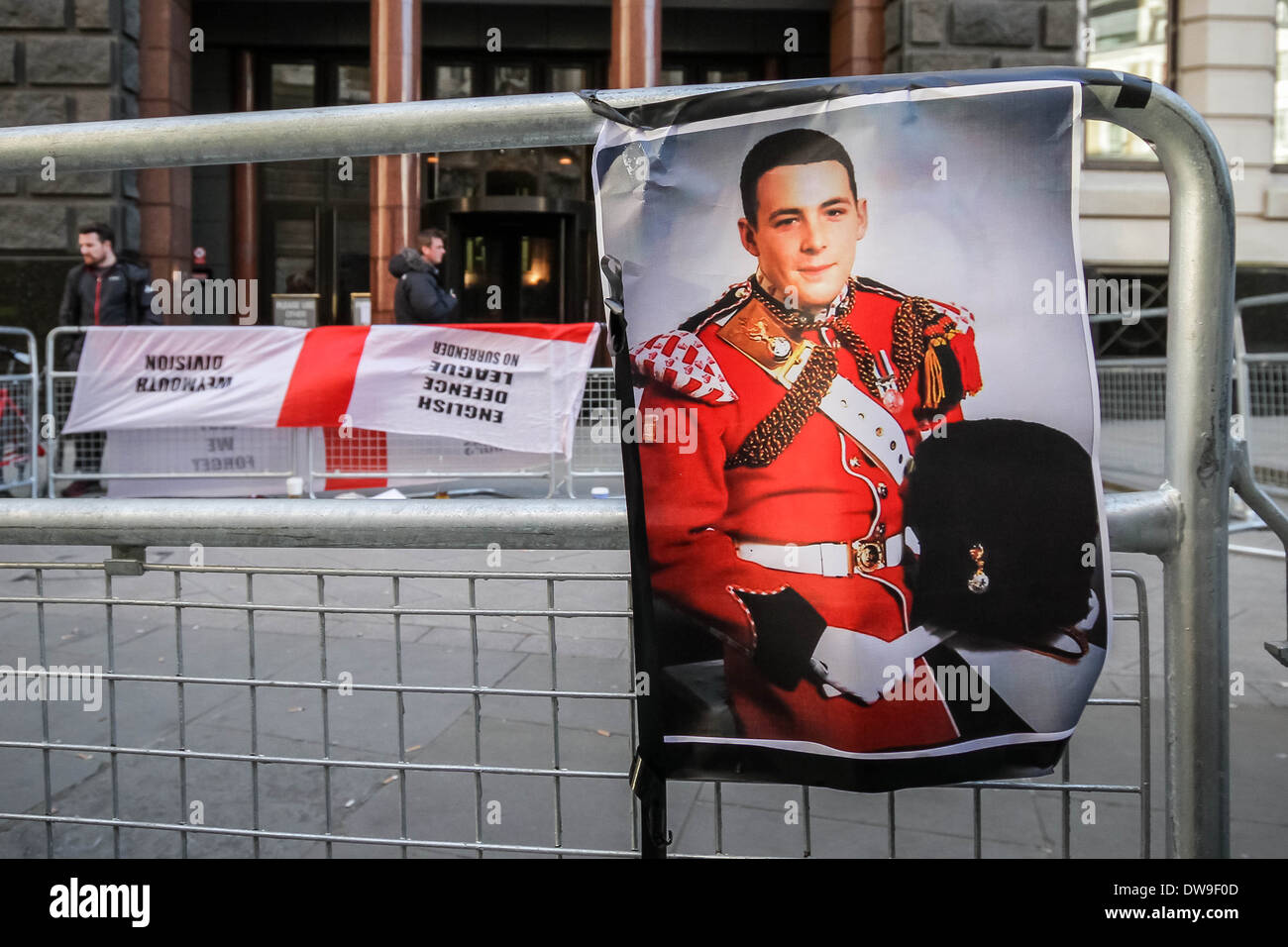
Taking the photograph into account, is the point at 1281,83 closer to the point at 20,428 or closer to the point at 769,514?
the point at 20,428

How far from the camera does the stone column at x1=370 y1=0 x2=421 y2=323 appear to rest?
444 inches

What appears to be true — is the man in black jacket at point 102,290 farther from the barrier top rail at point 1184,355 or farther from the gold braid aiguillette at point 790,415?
the gold braid aiguillette at point 790,415

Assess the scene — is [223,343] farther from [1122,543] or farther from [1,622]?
[1122,543]

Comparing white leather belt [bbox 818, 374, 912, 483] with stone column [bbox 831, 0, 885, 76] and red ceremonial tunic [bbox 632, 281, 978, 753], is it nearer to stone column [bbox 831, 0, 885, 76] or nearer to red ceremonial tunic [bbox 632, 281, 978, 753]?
red ceremonial tunic [bbox 632, 281, 978, 753]

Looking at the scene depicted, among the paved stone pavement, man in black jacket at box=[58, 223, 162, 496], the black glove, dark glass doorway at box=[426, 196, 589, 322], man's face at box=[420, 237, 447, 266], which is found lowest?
the paved stone pavement

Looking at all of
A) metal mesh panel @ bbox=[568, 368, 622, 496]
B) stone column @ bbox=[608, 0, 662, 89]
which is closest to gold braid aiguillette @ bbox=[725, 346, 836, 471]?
metal mesh panel @ bbox=[568, 368, 622, 496]

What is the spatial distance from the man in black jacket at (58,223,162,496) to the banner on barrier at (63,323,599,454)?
0.43m

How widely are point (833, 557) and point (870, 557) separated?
1.9 inches

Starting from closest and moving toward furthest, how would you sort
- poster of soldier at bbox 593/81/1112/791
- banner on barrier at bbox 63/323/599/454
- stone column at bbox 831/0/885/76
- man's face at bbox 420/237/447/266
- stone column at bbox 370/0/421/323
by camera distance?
poster of soldier at bbox 593/81/1112/791, banner on barrier at bbox 63/323/599/454, man's face at bbox 420/237/447/266, stone column at bbox 370/0/421/323, stone column at bbox 831/0/885/76

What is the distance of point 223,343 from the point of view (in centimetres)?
737

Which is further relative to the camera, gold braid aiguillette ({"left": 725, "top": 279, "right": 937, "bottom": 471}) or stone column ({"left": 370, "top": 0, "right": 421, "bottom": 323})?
stone column ({"left": 370, "top": 0, "right": 421, "bottom": 323})

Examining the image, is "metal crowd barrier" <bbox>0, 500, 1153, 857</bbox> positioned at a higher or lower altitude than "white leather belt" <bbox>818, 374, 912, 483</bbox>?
lower
